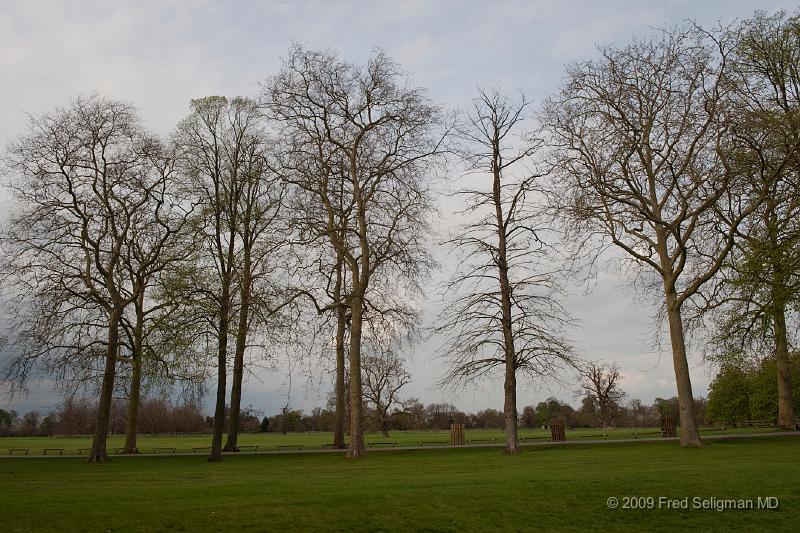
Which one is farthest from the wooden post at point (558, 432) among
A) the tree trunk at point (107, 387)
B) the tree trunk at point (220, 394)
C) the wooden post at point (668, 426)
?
the tree trunk at point (107, 387)

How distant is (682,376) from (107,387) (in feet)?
85.2

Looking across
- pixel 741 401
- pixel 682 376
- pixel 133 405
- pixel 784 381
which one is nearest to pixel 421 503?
pixel 682 376

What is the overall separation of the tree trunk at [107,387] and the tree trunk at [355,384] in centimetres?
1139

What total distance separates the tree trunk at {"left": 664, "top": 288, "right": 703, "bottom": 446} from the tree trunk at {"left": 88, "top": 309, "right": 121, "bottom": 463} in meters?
25.3

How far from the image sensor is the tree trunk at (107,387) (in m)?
28.5

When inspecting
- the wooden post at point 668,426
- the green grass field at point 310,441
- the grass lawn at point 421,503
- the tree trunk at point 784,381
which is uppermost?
the tree trunk at point 784,381

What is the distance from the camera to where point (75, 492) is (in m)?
13.7

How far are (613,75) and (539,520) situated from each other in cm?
2161

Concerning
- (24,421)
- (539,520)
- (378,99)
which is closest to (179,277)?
(378,99)

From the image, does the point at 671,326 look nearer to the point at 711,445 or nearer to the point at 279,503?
the point at 711,445

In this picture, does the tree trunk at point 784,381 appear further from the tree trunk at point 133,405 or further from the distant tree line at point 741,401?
the distant tree line at point 741,401

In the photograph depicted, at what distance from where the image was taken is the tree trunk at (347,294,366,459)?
26516mm

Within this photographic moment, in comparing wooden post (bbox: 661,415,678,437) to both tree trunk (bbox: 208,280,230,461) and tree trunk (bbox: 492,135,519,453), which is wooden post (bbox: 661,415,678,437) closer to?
tree trunk (bbox: 492,135,519,453)

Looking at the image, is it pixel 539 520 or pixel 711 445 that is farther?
pixel 711 445
